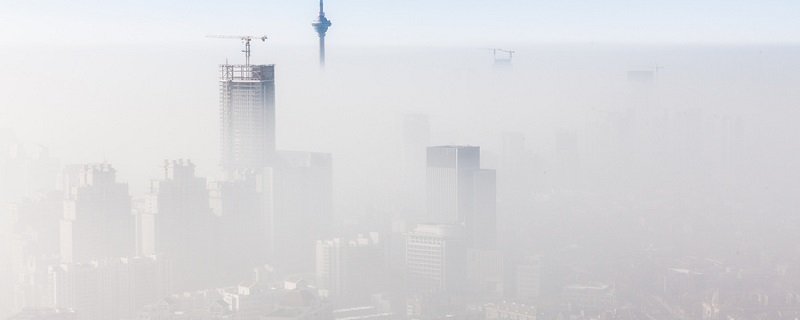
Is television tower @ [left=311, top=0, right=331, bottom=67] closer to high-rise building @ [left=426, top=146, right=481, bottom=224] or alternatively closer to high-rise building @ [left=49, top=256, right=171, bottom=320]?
high-rise building @ [left=426, top=146, right=481, bottom=224]

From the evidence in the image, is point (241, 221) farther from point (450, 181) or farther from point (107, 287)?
point (107, 287)

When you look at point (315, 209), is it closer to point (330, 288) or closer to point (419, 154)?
point (419, 154)

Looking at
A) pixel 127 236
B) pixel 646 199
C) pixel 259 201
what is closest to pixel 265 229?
pixel 259 201

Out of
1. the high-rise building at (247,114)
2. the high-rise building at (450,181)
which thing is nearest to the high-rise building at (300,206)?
the high-rise building at (247,114)

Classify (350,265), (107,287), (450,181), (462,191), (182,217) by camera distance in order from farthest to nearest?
(450,181) → (462,191) → (182,217) → (350,265) → (107,287)

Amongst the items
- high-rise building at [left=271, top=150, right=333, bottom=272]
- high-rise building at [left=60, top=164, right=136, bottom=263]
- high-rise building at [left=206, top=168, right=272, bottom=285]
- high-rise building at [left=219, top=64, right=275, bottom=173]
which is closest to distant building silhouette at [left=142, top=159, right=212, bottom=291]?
high-rise building at [left=206, top=168, right=272, bottom=285]

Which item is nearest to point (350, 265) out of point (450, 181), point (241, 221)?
point (241, 221)
